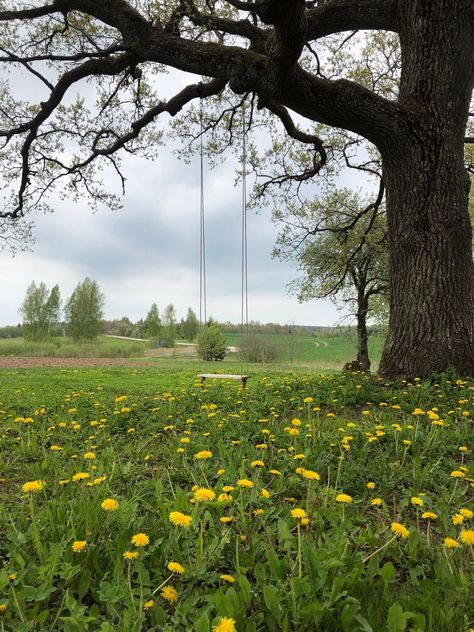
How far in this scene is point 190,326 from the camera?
5578cm

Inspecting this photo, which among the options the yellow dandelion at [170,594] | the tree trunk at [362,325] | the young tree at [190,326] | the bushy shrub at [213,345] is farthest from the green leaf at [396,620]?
the young tree at [190,326]

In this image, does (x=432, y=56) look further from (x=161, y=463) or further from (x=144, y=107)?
(x=144, y=107)

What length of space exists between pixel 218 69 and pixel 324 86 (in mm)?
1633

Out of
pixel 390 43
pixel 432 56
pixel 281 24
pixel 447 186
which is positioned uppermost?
pixel 390 43

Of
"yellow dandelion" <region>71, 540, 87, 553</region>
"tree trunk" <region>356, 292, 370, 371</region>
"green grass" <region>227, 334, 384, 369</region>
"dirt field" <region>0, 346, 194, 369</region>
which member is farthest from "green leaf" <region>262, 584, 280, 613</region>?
"green grass" <region>227, 334, 384, 369</region>

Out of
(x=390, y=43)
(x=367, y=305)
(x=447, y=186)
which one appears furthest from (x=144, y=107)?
(x=367, y=305)

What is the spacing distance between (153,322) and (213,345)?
30.3 meters

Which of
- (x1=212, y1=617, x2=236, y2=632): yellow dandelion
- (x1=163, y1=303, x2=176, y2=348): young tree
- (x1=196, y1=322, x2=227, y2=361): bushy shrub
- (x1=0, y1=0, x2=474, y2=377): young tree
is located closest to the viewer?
(x1=212, y1=617, x2=236, y2=632): yellow dandelion

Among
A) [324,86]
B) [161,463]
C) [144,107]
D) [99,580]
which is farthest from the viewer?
[144,107]

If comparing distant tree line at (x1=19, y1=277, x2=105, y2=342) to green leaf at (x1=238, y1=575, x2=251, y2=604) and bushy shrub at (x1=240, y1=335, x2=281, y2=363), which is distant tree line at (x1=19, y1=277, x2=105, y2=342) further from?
green leaf at (x1=238, y1=575, x2=251, y2=604)

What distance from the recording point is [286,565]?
1.83 metres

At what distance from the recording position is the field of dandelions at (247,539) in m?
1.56

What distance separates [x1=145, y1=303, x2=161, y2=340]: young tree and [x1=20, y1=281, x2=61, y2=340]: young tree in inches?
510

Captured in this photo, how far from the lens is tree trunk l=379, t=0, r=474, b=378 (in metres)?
6.02
